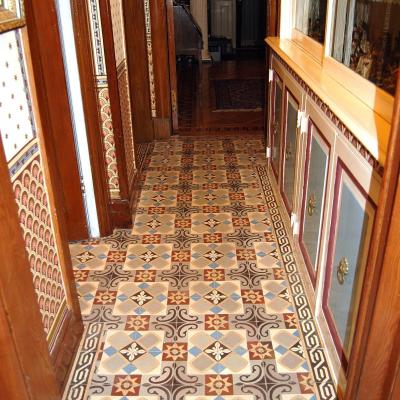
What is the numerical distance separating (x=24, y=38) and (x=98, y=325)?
1.43 meters

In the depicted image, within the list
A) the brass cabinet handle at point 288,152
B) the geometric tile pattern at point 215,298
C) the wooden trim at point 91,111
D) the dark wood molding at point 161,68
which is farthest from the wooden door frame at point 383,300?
the dark wood molding at point 161,68

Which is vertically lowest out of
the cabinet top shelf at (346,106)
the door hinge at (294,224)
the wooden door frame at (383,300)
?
the door hinge at (294,224)

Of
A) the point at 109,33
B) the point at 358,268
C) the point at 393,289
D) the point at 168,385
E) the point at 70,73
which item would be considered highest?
the point at 109,33

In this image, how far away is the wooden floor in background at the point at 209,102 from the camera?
214 inches

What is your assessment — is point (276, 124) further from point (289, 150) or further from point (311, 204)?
point (311, 204)

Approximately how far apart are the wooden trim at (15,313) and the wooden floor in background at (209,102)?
155 inches

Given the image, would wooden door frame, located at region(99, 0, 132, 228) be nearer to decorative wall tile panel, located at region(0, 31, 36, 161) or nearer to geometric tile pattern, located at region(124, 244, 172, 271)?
geometric tile pattern, located at region(124, 244, 172, 271)

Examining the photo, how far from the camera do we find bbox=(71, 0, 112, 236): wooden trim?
2.70 meters

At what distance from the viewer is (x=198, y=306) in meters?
2.55

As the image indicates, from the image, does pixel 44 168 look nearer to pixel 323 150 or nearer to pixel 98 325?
pixel 98 325

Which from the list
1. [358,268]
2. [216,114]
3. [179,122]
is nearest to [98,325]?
[358,268]

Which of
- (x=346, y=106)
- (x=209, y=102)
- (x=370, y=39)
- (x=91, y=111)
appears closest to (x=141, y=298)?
(x=91, y=111)

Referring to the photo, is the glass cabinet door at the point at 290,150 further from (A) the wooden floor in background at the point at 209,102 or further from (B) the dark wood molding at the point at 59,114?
(A) the wooden floor in background at the point at 209,102

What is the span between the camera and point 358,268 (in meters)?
1.75
